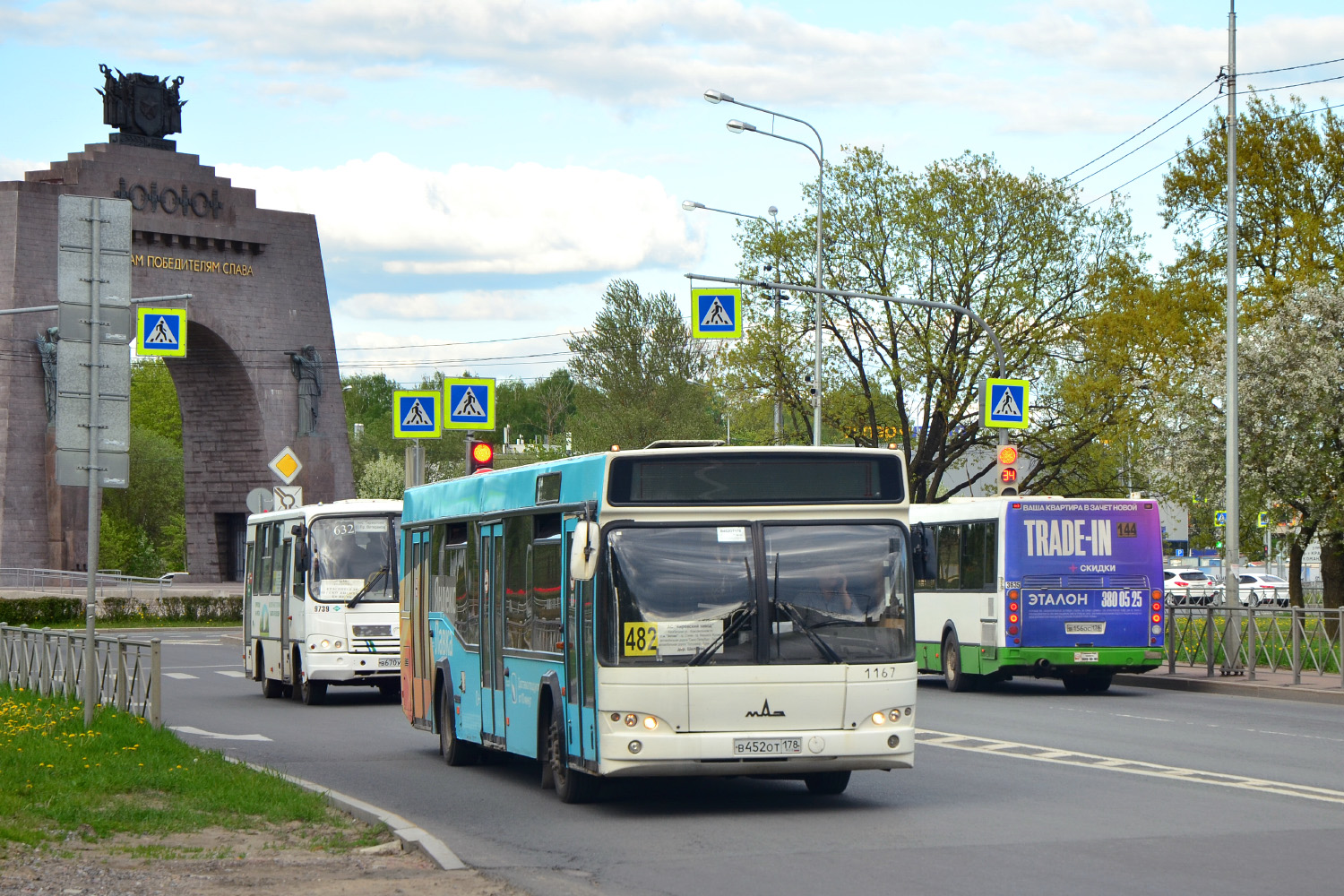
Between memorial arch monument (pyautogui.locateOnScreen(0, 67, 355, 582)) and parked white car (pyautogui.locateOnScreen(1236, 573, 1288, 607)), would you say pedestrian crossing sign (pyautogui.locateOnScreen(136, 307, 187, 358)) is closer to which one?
memorial arch monument (pyautogui.locateOnScreen(0, 67, 355, 582))

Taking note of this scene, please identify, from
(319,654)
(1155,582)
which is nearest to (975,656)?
(1155,582)

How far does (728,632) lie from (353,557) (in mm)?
12819

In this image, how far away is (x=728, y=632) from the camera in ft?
38.1

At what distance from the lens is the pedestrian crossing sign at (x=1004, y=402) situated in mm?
31016

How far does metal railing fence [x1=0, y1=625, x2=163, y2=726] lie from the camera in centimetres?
1584

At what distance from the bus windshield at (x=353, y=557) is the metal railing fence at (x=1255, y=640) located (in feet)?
38.6

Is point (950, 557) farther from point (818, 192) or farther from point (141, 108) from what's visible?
point (141, 108)

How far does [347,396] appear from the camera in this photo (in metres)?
141

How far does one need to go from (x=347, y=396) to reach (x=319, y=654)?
119549mm

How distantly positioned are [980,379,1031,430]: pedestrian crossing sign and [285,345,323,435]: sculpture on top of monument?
1283 inches

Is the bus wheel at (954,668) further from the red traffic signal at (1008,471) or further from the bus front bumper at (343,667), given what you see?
the bus front bumper at (343,667)

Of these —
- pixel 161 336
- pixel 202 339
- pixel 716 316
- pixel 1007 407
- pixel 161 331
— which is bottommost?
pixel 1007 407

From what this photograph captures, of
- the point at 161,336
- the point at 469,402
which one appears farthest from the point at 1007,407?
the point at 161,336

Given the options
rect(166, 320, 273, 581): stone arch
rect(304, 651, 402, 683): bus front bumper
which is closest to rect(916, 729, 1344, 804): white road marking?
rect(304, 651, 402, 683): bus front bumper
